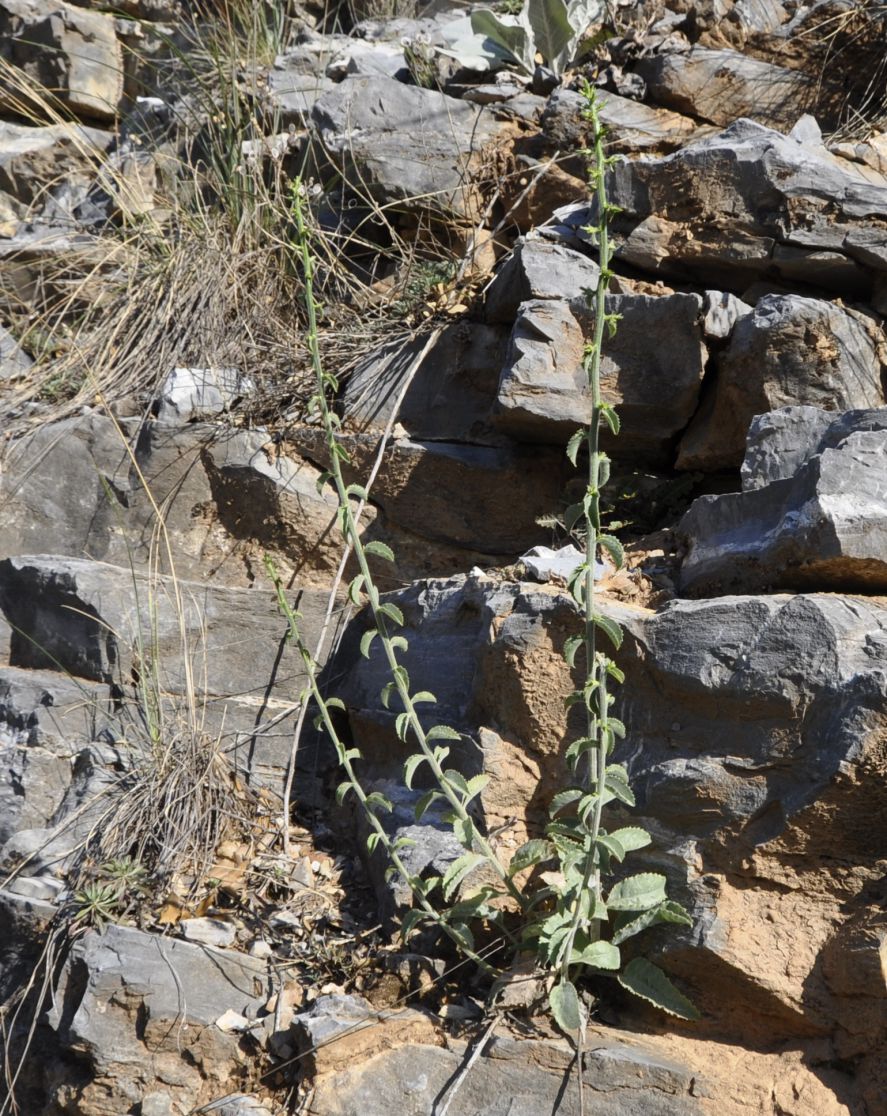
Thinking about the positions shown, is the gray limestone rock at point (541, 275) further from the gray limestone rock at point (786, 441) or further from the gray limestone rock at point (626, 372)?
the gray limestone rock at point (786, 441)

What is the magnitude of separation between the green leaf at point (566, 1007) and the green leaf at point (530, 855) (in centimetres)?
27

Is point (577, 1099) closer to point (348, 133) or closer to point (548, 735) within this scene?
point (548, 735)

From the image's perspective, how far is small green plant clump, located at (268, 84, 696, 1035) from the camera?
2.38 meters

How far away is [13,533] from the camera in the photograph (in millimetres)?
4352

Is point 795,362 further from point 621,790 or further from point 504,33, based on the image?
point 504,33

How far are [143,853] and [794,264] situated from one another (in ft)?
8.82

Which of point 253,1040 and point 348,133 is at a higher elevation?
point 348,133

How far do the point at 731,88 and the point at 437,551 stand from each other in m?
2.38

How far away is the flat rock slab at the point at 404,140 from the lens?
494 centimetres

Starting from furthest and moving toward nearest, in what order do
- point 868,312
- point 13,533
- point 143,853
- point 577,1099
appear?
point 13,533 → point 868,312 → point 143,853 → point 577,1099

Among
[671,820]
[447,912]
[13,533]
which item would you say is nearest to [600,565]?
[671,820]

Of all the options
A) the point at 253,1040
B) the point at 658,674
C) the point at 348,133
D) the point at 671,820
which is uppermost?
the point at 348,133

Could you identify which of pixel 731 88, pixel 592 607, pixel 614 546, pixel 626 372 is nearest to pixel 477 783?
pixel 592 607

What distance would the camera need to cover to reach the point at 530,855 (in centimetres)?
265
